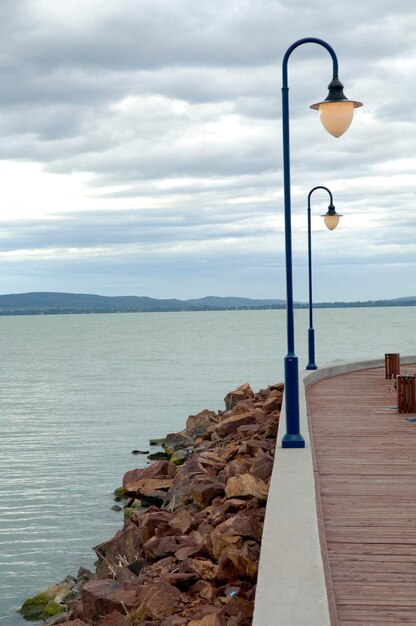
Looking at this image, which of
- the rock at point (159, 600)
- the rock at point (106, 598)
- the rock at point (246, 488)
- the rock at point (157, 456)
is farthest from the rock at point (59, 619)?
the rock at point (157, 456)

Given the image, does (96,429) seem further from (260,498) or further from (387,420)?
(260,498)

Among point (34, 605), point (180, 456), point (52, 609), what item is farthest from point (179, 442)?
point (52, 609)

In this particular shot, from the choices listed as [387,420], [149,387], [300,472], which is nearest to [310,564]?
[300,472]

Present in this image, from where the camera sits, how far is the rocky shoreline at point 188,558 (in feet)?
25.8

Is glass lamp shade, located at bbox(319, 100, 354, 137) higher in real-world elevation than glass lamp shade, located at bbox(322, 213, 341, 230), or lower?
higher

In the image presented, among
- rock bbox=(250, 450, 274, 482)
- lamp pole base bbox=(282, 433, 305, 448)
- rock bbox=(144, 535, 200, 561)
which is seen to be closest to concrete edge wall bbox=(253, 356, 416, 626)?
lamp pole base bbox=(282, 433, 305, 448)

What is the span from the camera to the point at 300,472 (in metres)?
9.80

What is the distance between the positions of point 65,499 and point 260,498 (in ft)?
35.8

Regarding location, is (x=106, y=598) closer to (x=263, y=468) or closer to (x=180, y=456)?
(x=263, y=468)

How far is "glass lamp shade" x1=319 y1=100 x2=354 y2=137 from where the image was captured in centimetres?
1109

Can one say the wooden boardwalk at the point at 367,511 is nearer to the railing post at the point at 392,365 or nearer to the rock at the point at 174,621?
the rock at the point at 174,621

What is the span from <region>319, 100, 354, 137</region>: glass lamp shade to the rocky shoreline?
4.77 metres

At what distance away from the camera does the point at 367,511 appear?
8.48 meters

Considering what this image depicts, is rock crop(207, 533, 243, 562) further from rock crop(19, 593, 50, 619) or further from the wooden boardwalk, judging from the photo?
rock crop(19, 593, 50, 619)
